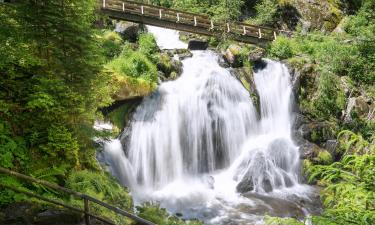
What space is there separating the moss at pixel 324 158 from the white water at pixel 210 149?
1017mm

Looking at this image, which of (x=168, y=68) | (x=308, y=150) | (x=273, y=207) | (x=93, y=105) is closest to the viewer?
(x=93, y=105)

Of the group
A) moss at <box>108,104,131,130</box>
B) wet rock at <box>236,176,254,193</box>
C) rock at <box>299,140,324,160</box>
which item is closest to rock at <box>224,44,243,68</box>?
rock at <box>299,140,324,160</box>

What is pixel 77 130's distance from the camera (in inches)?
317

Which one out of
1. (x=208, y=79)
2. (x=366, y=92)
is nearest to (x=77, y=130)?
(x=208, y=79)

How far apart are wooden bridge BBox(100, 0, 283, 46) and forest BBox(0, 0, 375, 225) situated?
5.69ft

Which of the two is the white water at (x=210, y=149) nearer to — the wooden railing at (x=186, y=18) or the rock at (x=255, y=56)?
the rock at (x=255, y=56)

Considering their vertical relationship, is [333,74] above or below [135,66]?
A: below

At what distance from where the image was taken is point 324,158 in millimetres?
17078

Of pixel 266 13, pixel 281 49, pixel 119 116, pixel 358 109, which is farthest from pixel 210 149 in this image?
pixel 266 13

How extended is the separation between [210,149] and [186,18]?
10.4 meters

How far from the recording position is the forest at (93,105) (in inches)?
195

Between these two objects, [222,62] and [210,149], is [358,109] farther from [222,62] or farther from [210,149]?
[210,149]

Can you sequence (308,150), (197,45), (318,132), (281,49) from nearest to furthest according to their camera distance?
(308,150) < (318,132) < (281,49) < (197,45)

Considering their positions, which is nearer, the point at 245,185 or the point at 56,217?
the point at 56,217
